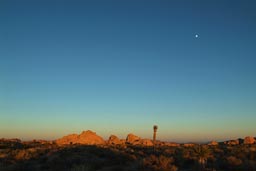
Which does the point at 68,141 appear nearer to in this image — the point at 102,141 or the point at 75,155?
the point at 102,141

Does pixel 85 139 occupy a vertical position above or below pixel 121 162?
above

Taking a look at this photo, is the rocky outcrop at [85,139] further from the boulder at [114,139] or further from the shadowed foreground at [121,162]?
the shadowed foreground at [121,162]

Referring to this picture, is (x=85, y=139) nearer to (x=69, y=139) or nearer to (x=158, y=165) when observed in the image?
(x=69, y=139)

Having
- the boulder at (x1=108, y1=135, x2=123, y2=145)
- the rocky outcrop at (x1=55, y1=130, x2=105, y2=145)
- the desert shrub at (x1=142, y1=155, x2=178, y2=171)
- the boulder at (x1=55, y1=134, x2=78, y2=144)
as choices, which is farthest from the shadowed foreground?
the boulder at (x1=108, y1=135, x2=123, y2=145)

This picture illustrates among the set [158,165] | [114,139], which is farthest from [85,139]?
[158,165]

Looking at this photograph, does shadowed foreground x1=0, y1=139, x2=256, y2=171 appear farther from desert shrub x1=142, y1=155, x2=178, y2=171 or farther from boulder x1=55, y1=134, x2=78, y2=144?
boulder x1=55, y1=134, x2=78, y2=144

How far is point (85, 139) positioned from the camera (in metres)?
73.5

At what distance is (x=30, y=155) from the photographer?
31.6 metres

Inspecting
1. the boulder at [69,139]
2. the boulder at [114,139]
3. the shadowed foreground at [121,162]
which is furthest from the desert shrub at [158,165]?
the boulder at [114,139]

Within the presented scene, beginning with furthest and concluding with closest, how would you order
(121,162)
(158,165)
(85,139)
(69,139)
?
(85,139) → (69,139) → (121,162) → (158,165)

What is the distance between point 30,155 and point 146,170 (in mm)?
13350

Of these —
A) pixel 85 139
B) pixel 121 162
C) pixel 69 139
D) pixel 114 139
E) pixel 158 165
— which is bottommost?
pixel 158 165

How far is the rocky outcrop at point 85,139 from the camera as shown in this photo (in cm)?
7200

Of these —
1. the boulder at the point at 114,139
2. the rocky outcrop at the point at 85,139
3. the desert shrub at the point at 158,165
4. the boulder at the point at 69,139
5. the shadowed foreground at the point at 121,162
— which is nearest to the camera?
the desert shrub at the point at 158,165
